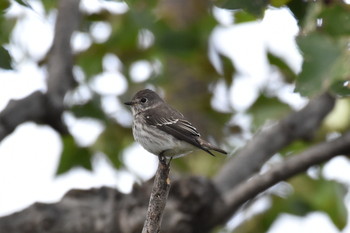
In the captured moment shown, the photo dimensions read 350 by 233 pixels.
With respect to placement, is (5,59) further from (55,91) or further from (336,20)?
(55,91)

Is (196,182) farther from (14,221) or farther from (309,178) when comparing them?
(309,178)

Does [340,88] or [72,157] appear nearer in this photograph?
[340,88]

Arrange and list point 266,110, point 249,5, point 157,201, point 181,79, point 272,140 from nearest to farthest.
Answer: point 249,5, point 157,201, point 272,140, point 266,110, point 181,79

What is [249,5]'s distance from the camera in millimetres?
2713

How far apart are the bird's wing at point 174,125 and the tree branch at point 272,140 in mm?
1379

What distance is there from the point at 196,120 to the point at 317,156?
1.91m

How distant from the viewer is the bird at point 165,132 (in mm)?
4746

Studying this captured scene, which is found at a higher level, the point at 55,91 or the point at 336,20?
the point at 336,20

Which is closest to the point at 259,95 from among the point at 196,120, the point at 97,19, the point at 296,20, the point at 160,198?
the point at 196,120

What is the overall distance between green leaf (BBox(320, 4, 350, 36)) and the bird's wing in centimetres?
170

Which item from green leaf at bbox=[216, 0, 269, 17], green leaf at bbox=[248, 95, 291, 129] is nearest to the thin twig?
green leaf at bbox=[216, 0, 269, 17]

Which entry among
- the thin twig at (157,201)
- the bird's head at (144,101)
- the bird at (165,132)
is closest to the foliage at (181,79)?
the bird's head at (144,101)

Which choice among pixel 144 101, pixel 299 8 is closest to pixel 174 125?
pixel 144 101

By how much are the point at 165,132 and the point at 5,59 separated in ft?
7.03
